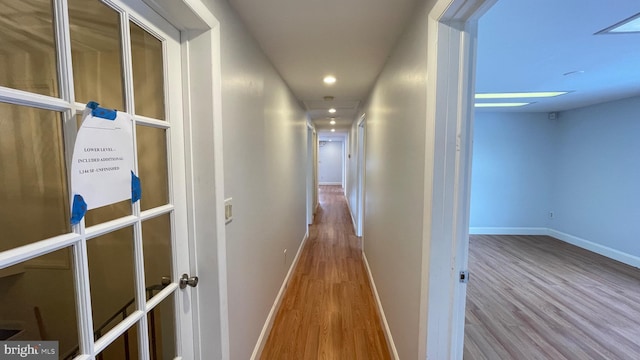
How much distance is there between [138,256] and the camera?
86cm

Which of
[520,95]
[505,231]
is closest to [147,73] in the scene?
[520,95]

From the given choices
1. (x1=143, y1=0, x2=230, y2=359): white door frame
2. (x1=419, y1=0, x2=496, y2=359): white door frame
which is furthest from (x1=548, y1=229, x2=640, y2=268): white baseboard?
(x1=143, y1=0, x2=230, y2=359): white door frame

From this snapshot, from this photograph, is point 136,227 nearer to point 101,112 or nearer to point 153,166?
point 153,166

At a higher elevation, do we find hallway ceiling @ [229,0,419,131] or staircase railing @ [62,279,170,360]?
A: hallway ceiling @ [229,0,419,131]

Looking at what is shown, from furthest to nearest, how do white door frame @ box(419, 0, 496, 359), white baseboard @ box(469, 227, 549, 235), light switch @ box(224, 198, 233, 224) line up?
white baseboard @ box(469, 227, 549, 235)
light switch @ box(224, 198, 233, 224)
white door frame @ box(419, 0, 496, 359)

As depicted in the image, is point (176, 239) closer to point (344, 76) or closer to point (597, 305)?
point (344, 76)

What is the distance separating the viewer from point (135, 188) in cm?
82

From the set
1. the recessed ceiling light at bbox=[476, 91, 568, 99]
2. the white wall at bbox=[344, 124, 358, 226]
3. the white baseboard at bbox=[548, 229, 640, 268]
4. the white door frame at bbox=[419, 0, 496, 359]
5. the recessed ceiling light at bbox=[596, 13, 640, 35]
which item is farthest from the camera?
the white wall at bbox=[344, 124, 358, 226]

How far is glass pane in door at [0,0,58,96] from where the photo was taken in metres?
0.53

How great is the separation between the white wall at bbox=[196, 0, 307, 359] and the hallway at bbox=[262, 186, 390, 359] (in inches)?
10.8

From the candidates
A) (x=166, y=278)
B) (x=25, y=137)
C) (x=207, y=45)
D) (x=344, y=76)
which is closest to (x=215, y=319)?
(x=166, y=278)

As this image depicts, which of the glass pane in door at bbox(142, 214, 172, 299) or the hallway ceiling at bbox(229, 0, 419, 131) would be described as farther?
the hallway ceiling at bbox(229, 0, 419, 131)

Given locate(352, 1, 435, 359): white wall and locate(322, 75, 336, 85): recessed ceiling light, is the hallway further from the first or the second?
locate(322, 75, 336, 85): recessed ceiling light
